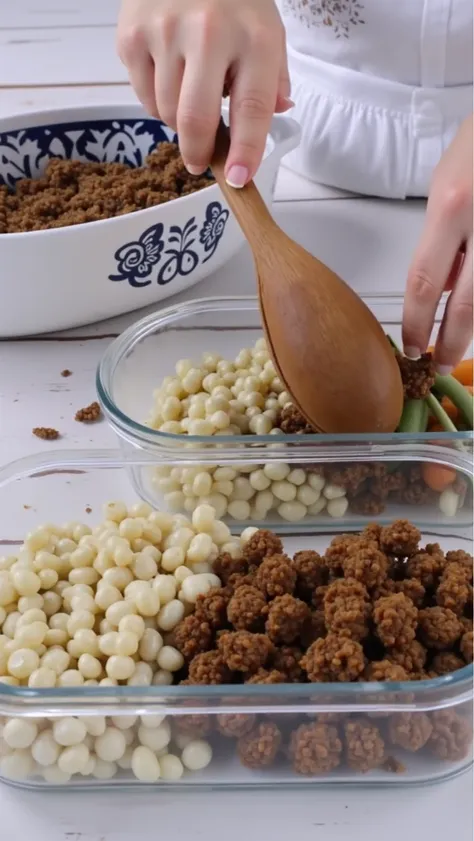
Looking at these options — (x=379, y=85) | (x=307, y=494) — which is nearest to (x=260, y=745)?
(x=307, y=494)

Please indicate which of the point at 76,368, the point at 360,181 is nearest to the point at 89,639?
the point at 76,368

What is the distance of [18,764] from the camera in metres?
0.55

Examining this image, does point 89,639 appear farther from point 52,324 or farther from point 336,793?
point 52,324

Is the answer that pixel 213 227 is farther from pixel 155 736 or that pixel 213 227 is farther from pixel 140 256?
pixel 155 736

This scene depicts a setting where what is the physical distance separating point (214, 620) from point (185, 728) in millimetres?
74

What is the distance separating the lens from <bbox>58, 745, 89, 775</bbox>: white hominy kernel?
0.54 m

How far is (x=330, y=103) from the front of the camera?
44.4 inches

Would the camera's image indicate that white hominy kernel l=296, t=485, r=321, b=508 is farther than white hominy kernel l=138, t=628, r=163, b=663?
Yes

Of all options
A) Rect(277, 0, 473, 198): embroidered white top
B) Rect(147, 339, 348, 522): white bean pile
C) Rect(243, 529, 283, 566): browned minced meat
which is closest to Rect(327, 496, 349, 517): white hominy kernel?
Rect(147, 339, 348, 522): white bean pile

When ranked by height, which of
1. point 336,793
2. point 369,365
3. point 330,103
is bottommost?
point 336,793

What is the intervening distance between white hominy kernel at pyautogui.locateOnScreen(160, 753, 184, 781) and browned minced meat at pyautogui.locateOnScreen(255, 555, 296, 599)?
114 millimetres

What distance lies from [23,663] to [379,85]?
2.60 ft

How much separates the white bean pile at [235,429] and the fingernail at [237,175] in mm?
154

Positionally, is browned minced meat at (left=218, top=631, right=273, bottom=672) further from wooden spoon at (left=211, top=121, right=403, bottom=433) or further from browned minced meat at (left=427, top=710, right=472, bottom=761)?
wooden spoon at (left=211, top=121, right=403, bottom=433)
